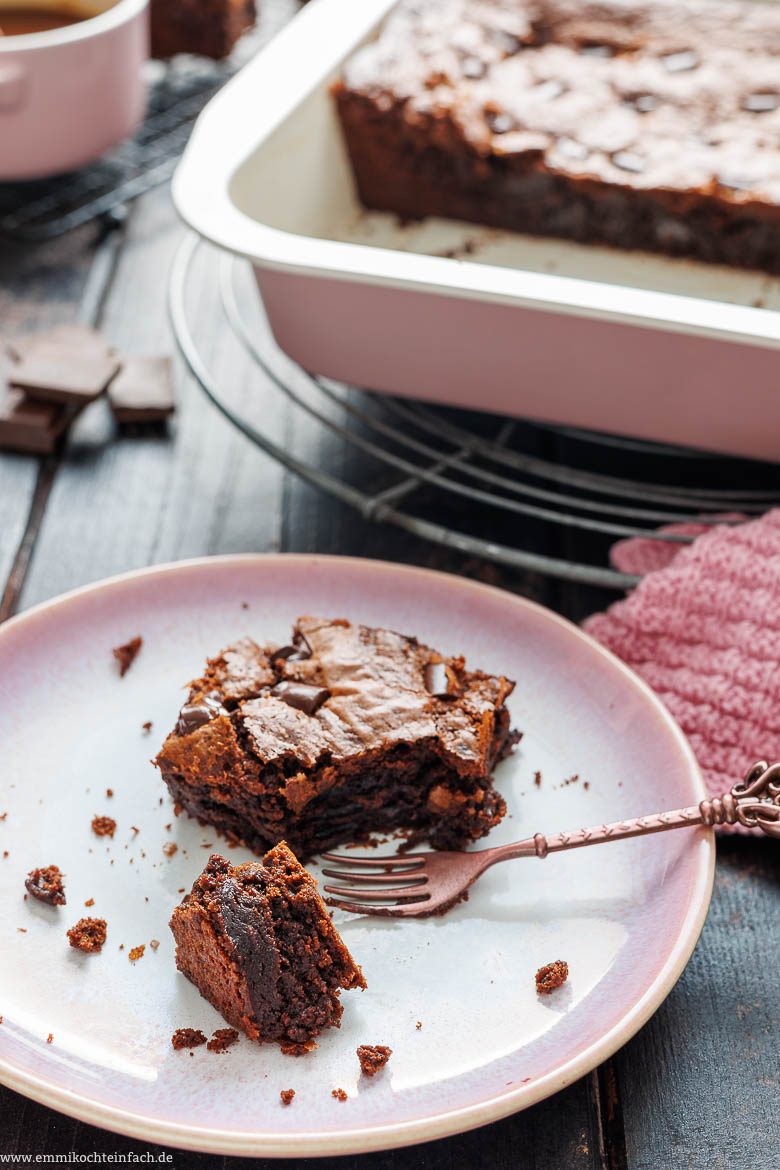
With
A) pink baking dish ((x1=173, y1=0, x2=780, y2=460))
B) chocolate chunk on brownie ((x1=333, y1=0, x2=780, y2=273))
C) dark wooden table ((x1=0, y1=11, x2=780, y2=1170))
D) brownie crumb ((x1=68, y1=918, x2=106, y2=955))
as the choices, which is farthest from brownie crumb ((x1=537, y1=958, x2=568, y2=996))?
chocolate chunk on brownie ((x1=333, y1=0, x2=780, y2=273))

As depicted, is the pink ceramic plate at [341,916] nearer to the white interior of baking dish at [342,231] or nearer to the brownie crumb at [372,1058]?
the brownie crumb at [372,1058]

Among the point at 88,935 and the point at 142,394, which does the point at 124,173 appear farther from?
the point at 88,935

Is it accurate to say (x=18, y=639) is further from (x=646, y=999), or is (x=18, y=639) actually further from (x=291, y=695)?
(x=646, y=999)

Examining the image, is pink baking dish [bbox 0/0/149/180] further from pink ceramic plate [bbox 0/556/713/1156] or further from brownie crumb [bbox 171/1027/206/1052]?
brownie crumb [bbox 171/1027/206/1052]

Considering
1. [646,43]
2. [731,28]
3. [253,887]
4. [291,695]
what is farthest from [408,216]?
[253,887]

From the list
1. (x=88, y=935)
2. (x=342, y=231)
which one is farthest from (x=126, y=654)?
(x=342, y=231)
